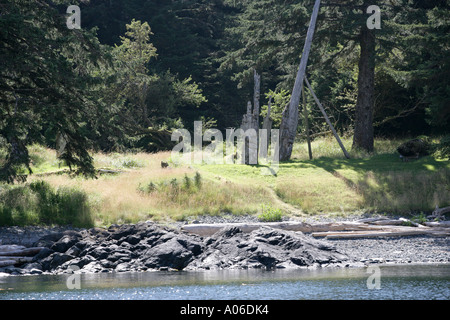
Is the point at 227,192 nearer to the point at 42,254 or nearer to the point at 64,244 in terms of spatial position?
the point at 64,244

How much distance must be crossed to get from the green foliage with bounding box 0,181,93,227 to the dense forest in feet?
3.99

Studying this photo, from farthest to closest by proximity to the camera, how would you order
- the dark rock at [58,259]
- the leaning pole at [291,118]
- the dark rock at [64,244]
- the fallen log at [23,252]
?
the leaning pole at [291,118], the dark rock at [64,244], the fallen log at [23,252], the dark rock at [58,259]

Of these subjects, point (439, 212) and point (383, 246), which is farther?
point (439, 212)

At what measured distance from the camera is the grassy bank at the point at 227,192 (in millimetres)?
16719

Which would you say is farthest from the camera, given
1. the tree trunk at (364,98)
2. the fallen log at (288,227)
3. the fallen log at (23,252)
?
the tree trunk at (364,98)

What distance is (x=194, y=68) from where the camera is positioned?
44969mm

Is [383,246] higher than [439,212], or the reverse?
→ [439,212]

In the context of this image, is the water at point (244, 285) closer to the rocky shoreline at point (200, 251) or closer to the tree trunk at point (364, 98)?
the rocky shoreline at point (200, 251)

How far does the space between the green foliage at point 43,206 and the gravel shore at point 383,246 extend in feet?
1.67

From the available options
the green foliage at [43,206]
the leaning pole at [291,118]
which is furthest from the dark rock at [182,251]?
the leaning pole at [291,118]

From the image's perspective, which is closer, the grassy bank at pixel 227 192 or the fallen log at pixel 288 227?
A: the fallen log at pixel 288 227

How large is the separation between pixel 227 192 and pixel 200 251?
5.58m

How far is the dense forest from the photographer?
1623 cm

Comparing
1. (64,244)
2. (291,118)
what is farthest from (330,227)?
(291,118)
